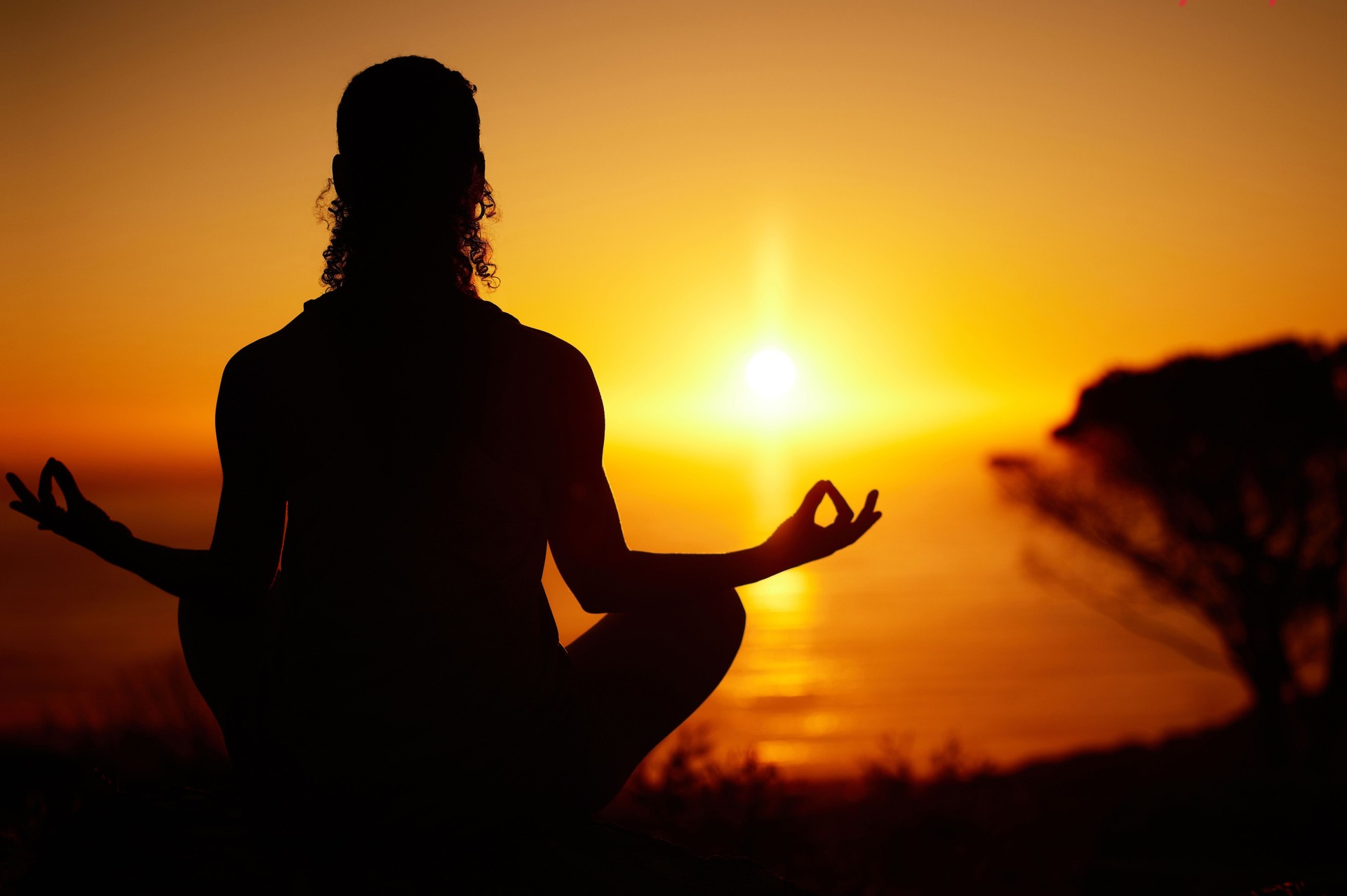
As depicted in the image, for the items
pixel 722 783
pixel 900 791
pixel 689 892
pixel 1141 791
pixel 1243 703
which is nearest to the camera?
pixel 689 892

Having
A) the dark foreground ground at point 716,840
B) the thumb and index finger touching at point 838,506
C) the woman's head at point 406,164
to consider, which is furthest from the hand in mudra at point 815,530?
the woman's head at point 406,164

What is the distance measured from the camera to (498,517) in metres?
1.98

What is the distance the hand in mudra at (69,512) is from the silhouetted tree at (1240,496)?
14.8 meters

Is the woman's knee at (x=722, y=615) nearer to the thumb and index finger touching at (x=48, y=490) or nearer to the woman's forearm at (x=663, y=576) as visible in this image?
the woman's forearm at (x=663, y=576)

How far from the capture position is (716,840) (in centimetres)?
467

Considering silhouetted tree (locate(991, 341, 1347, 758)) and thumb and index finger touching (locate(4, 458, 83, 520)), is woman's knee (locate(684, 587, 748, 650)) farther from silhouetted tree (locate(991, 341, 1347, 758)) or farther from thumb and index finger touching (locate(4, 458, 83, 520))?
silhouetted tree (locate(991, 341, 1347, 758))

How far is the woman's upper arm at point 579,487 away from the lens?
2061mm

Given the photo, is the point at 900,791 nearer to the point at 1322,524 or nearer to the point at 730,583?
the point at 730,583

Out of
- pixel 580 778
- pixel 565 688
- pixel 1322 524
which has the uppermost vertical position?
pixel 1322 524

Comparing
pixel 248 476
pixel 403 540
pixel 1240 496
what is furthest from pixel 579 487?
pixel 1240 496

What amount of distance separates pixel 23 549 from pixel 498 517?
52.3 meters

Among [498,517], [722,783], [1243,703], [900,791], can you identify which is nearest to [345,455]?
[498,517]

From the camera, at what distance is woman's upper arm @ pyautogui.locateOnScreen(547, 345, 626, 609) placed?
6.76 feet

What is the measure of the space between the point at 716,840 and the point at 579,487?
308 cm
